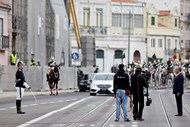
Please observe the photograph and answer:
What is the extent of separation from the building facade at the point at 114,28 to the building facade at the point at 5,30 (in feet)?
141

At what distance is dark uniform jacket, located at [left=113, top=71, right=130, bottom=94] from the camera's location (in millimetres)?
26016

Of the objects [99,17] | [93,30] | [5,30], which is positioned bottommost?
[5,30]

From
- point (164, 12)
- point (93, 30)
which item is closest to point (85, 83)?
point (93, 30)

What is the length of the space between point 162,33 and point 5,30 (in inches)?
2291

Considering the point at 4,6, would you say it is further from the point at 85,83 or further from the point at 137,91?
the point at 137,91

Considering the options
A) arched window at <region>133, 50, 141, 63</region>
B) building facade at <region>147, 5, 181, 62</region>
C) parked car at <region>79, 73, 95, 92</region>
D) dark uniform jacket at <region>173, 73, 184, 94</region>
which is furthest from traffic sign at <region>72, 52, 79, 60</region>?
building facade at <region>147, 5, 181, 62</region>

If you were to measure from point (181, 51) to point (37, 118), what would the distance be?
9467 cm

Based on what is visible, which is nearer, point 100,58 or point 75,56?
point 75,56

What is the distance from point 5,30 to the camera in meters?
55.8

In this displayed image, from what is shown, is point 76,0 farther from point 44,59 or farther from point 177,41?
point 44,59

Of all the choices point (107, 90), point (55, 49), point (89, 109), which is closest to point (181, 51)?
point (55, 49)

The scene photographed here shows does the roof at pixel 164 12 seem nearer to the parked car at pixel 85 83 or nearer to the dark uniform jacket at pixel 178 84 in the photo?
the parked car at pixel 85 83

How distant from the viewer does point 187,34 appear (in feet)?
408

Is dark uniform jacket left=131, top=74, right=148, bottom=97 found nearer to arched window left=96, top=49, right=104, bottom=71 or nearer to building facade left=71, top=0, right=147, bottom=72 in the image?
building facade left=71, top=0, right=147, bottom=72
